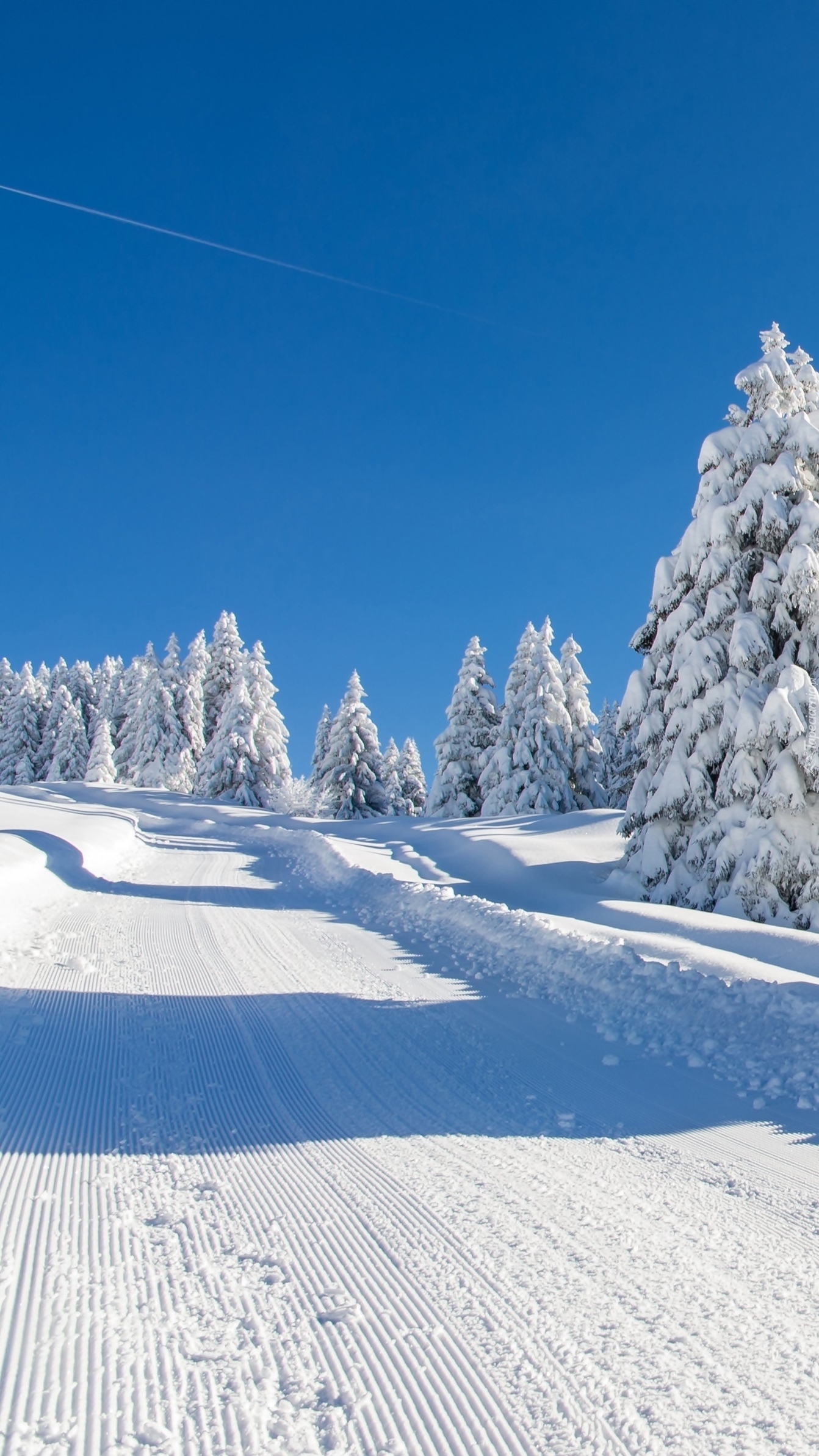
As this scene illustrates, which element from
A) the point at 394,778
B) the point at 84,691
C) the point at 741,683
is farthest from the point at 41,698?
the point at 741,683

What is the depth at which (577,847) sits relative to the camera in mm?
22484

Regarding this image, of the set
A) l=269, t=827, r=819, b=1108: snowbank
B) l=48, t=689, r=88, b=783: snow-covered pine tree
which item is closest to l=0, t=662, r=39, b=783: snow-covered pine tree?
l=48, t=689, r=88, b=783: snow-covered pine tree

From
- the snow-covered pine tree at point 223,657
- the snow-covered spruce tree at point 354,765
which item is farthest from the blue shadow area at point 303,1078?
the snow-covered pine tree at point 223,657

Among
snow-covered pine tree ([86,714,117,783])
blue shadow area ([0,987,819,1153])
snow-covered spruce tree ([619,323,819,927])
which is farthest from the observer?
snow-covered pine tree ([86,714,117,783])

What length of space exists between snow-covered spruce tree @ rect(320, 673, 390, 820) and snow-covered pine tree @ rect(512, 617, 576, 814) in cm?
1239

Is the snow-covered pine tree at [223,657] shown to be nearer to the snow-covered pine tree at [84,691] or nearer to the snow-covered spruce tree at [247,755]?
the snow-covered spruce tree at [247,755]

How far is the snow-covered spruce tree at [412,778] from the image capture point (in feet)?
236

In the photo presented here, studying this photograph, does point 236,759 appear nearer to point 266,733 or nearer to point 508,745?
point 266,733

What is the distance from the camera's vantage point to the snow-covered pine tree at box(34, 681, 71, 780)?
238 ft

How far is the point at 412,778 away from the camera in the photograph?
236 feet

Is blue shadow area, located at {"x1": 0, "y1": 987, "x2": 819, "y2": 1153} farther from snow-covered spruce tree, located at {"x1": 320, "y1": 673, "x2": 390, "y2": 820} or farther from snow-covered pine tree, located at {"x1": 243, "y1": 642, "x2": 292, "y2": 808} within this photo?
snow-covered pine tree, located at {"x1": 243, "y1": 642, "x2": 292, "y2": 808}

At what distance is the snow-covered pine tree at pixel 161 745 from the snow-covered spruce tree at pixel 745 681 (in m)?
48.2

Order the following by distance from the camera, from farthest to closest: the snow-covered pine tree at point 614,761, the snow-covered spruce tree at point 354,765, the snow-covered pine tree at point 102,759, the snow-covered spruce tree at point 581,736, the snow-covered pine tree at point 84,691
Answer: the snow-covered pine tree at point 84,691
the snow-covered pine tree at point 102,759
the snow-covered spruce tree at point 354,765
the snow-covered spruce tree at point 581,736
the snow-covered pine tree at point 614,761

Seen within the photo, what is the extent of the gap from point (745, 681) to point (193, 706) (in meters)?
52.1
